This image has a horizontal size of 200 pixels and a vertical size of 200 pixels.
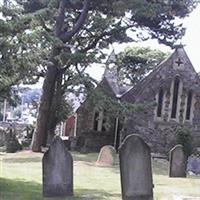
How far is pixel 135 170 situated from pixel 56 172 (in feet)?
6.70

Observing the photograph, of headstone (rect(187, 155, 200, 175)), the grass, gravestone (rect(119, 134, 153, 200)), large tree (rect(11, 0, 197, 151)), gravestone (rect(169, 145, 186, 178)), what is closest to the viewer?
gravestone (rect(119, 134, 153, 200))

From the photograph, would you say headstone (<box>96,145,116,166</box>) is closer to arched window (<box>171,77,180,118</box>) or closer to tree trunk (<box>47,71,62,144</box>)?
arched window (<box>171,77,180,118</box>)

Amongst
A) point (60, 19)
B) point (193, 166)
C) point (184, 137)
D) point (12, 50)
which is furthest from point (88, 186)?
point (184, 137)

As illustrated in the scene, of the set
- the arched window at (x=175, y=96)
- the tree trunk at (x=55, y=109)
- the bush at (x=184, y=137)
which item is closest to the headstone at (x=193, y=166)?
the bush at (x=184, y=137)

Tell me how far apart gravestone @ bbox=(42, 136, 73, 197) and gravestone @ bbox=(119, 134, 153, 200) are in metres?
1.63

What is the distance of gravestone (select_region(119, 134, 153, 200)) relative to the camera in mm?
11258

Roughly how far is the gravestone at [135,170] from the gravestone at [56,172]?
163 centimetres

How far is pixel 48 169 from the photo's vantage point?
480 inches

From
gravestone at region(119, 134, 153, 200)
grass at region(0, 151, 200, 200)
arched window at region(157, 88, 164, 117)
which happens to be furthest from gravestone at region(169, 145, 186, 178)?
arched window at region(157, 88, 164, 117)

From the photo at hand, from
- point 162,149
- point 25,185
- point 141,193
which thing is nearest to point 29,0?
point 162,149

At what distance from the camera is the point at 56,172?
40.1 feet

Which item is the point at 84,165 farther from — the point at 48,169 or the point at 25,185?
the point at 48,169

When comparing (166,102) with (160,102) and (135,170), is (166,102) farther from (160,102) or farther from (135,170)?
(135,170)

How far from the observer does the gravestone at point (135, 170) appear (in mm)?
11258
